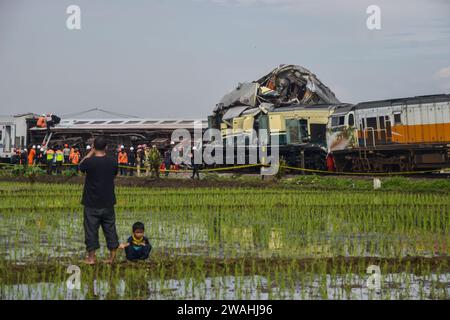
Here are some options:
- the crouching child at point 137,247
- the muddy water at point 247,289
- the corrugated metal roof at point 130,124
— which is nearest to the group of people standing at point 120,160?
the corrugated metal roof at point 130,124

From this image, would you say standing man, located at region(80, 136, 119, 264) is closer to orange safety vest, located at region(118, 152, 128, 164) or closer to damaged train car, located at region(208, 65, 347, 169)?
damaged train car, located at region(208, 65, 347, 169)

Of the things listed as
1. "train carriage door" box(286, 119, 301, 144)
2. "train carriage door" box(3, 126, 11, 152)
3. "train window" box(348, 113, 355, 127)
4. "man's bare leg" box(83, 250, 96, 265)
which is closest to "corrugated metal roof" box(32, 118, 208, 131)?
"train carriage door" box(3, 126, 11, 152)

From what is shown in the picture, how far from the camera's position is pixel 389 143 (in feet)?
97.7

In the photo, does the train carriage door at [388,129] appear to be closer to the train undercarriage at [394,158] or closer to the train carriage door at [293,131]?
the train undercarriage at [394,158]

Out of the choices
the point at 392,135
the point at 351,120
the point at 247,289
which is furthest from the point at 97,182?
the point at 351,120

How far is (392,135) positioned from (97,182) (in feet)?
68.3

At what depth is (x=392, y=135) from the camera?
97.2 feet

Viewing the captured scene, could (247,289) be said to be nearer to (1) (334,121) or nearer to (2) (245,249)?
Answer: (2) (245,249)

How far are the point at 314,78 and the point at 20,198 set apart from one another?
20.8m

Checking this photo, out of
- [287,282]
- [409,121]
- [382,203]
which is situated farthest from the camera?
[409,121]

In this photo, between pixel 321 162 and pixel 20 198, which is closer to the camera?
pixel 20 198

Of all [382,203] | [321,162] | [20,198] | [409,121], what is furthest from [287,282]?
[321,162]
